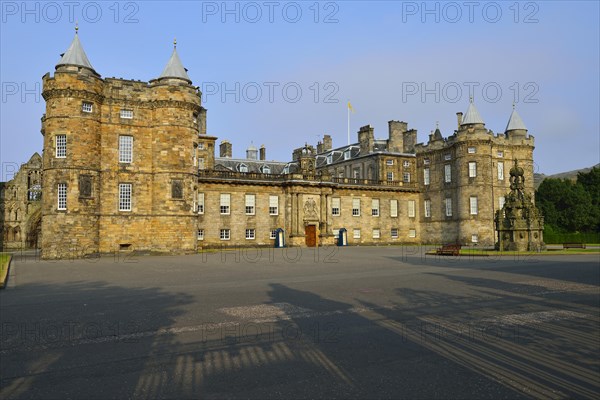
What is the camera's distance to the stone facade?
53.2 m

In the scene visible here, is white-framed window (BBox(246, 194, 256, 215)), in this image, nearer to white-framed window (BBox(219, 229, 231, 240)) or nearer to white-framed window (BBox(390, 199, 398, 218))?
white-framed window (BBox(219, 229, 231, 240))

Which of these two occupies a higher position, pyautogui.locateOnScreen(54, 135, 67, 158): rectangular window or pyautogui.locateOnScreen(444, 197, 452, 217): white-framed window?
pyautogui.locateOnScreen(54, 135, 67, 158): rectangular window

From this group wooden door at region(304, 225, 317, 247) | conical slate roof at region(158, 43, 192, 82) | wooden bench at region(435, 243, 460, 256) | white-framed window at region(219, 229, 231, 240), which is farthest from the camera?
wooden door at region(304, 225, 317, 247)

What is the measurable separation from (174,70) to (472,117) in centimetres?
3407

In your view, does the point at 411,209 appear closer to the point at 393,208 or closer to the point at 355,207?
the point at 393,208

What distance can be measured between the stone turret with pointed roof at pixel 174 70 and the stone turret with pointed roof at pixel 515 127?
39.9 meters

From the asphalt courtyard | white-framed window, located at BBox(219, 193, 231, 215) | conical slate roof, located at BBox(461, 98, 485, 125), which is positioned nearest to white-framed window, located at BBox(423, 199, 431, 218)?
conical slate roof, located at BBox(461, 98, 485, 125)

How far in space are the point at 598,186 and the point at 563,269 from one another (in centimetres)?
5128

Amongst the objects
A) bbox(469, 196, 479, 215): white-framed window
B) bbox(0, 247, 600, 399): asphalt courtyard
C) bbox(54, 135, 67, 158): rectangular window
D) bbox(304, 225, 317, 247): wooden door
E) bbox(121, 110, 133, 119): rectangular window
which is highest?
bbox(121, 110, 133, 119): rectangular window

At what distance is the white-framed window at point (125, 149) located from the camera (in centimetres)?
3547

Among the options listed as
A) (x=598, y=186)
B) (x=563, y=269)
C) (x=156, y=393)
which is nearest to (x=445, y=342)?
(x=156, y=393)

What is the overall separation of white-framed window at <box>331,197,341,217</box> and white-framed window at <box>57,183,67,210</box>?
93.9 feet

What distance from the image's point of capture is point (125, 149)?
117 feet

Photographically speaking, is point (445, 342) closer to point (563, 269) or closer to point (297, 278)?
point (297, 278)
